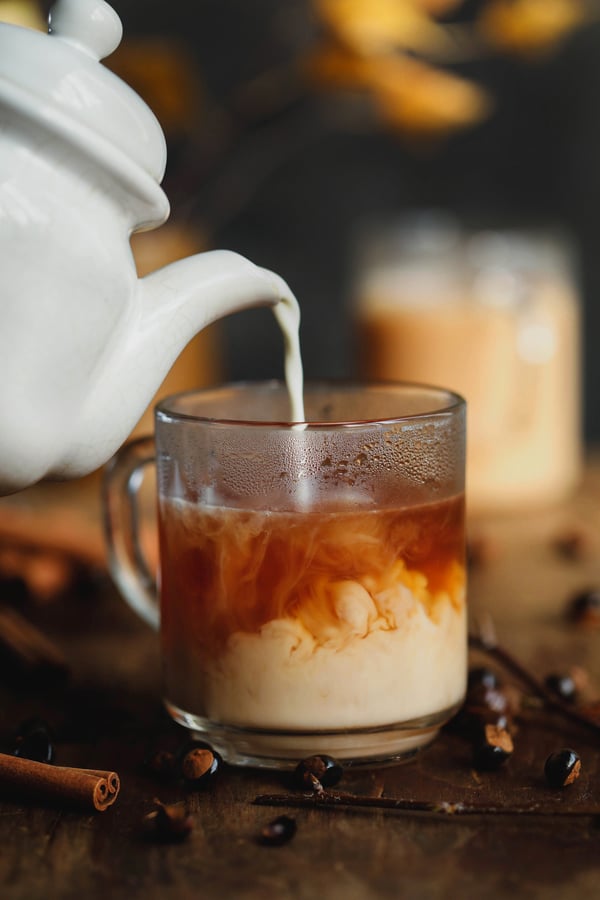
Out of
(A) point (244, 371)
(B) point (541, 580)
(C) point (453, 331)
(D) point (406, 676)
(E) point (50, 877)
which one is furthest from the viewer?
Answer: (A) point (244, 371)

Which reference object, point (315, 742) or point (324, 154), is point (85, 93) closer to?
point (315, 742)

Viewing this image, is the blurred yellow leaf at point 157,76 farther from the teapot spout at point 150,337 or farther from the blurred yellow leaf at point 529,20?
the teapot spout at point 150,337

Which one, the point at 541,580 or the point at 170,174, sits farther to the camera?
the point at 170,174

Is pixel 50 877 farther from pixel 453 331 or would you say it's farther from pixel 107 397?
pixel 453 331

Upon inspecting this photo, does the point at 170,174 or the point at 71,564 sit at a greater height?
the point at 170,174

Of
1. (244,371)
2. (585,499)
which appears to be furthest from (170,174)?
(585,499)

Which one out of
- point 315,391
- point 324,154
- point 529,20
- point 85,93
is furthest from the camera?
point 324,154

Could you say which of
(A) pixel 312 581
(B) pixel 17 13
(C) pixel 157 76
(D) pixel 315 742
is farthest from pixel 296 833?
(C) pixel 157 76
